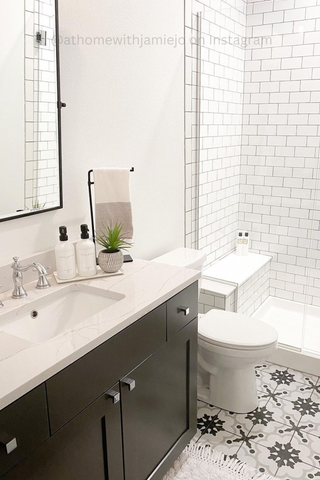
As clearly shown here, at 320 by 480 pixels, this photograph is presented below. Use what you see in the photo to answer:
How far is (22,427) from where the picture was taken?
3.33 feet

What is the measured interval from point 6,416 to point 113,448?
54 cm

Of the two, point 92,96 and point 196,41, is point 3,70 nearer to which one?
point 92,96

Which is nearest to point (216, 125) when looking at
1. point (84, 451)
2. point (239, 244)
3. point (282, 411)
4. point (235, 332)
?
point (239, 244)

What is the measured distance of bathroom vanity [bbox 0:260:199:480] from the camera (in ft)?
3.44

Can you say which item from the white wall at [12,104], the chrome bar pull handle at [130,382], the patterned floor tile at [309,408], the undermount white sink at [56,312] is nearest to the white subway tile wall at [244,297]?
the patterned floor tile at [309,408]

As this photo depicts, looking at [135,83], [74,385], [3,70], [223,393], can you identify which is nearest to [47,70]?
[3,70]

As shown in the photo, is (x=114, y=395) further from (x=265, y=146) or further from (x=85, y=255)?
(x=265, y=146)

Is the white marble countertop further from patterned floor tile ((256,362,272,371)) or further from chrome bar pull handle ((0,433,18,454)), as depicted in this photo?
patterned floor tile ((256,362,272,371))

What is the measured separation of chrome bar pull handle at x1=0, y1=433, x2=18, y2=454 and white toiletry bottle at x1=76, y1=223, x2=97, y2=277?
0.79 m

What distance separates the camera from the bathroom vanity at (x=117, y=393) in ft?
3.44

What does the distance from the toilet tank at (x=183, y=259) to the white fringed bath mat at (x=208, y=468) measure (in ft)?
3.04

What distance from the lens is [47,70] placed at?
5.31ft

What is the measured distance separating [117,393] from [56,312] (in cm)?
42

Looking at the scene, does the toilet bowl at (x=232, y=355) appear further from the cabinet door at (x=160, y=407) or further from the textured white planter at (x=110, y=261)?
the textured white planter at (x=110, y=261)
